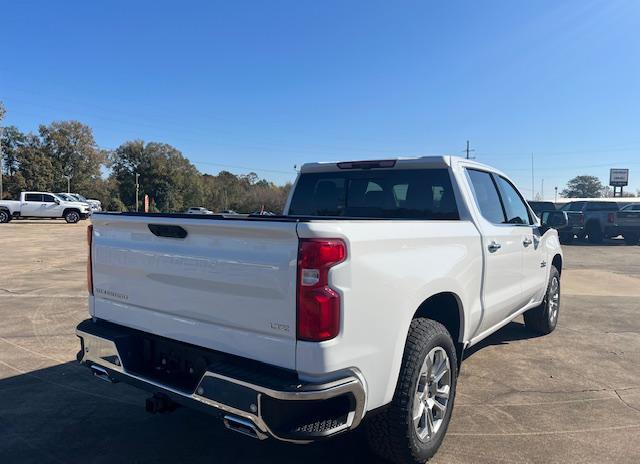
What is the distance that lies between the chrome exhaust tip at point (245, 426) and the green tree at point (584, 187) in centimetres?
12900

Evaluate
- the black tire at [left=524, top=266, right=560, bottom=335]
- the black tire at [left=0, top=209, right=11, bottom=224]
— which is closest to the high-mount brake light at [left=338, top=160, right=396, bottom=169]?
the black tire at [left=524, top=266, right=560, bottom=335]

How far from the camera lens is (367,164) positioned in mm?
4531

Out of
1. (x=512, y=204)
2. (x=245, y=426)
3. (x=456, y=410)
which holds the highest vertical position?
(x=512, y=204)

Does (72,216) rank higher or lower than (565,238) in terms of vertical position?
higher

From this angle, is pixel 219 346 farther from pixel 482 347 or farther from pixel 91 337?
pixel 482 347

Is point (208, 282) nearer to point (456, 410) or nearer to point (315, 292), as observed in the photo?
point (315, 292)

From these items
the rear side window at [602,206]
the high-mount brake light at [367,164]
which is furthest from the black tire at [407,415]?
the rear side window at [602,206]

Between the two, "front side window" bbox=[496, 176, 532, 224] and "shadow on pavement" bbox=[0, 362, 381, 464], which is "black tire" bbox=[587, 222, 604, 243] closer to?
→ "front side window" bbox=[496, 176, 532, 224]

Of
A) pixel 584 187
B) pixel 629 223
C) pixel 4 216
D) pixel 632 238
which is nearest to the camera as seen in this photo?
pixel 629 223

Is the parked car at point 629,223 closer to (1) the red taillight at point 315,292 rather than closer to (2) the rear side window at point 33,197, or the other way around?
(1) the red taillight at point 315,292

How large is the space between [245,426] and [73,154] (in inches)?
3615

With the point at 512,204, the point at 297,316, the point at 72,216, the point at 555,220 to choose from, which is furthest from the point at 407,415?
the point at 72,216

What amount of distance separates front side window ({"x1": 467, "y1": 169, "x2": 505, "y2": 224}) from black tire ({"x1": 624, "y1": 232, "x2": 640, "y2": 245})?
2061 cm

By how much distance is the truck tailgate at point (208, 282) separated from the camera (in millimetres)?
2434
